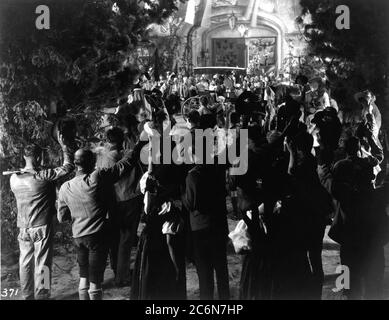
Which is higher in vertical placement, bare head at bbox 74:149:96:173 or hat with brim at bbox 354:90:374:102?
hat with brim at bbox 354:90:374:102

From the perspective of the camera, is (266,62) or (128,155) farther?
(266,62)

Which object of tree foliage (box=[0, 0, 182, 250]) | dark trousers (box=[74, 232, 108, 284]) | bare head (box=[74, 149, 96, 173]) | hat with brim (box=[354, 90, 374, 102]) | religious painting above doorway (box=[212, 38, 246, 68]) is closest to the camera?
bare head (box=[74, 149, 96, 173])

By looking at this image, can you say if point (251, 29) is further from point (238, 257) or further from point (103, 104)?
point (238, 257)

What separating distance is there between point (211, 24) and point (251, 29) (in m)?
0.49

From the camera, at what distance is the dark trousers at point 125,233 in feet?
13.9

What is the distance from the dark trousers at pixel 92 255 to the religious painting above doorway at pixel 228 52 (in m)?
2.43

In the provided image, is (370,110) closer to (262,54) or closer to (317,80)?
(317,80)

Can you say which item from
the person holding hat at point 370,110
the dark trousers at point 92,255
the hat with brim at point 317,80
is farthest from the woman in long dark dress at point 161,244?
the person holding hat at point 370,110

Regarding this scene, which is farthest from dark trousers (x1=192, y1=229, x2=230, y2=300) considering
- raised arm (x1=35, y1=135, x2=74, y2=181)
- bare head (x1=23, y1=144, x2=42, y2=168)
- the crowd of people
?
bare head (x1=23, y1=144, x2=42, y2=168)

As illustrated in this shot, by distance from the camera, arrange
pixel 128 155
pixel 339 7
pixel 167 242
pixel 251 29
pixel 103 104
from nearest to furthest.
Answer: pixel 167 242, pixel 128 155, pixel 339 7, pixel 103 104, pixel 251 29

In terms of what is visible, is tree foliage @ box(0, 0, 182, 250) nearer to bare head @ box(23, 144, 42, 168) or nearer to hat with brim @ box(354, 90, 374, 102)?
bare head @ box(23, 144, 42, 168)

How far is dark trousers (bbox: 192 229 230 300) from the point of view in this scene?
12.2 feet
